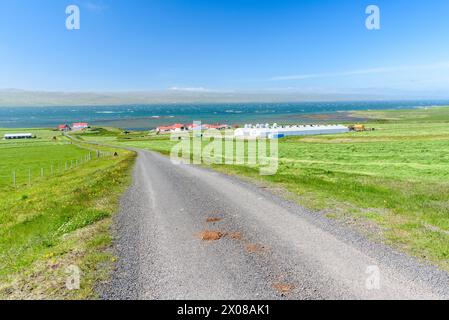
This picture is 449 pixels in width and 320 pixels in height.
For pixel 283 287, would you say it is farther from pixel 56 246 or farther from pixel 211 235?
pixel 56 246

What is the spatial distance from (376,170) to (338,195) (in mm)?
21371

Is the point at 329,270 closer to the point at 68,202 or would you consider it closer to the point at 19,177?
the point at 68,202

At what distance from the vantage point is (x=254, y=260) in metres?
11.4

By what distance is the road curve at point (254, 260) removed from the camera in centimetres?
929

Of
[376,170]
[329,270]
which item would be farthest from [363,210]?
[376,170]

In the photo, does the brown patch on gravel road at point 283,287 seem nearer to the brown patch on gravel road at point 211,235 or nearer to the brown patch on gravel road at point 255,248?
the brown patch on gravel road at point 255,248

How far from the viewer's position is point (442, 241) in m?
12.5

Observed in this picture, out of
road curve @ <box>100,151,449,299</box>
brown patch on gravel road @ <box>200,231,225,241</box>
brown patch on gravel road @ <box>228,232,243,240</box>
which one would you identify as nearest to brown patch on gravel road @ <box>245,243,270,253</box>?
road curve @ <box>100,151,449,299</box>

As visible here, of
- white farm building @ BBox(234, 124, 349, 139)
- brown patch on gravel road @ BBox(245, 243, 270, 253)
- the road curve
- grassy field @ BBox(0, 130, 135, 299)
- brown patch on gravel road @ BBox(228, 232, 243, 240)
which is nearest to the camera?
the road curve

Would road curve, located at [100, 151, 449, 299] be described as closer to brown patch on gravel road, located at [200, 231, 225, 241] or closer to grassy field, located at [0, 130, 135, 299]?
brown patch on gravel road, located at [200, 231, 225, 241]

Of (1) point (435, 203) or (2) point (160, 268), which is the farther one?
(1) point (435, 203)

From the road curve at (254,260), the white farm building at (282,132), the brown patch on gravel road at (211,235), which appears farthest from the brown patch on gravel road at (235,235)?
the white farm building at (282,132)

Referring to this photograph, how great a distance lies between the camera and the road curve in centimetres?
929

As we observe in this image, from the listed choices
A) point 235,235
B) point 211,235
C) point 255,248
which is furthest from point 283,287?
point 211,235
